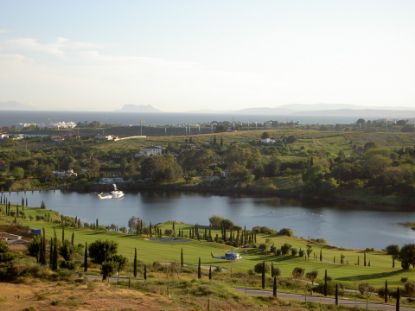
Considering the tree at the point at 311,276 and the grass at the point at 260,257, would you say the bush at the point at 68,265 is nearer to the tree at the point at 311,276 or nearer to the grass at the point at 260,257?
the grass at the point at 260,257

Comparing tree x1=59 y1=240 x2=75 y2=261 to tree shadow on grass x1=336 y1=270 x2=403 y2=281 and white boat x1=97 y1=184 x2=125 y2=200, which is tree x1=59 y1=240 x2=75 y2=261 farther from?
white boat x1=97 y1=184 x2=125 y2=200

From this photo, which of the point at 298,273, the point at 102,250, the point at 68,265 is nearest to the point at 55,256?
the point at 68,265

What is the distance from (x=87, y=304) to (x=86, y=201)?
6110cm

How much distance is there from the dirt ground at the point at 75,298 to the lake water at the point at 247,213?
33.8 meters

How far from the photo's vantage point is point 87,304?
22.2 m

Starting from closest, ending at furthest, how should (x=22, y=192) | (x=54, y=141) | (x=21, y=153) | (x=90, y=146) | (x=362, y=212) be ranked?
(x=362, y=212) < (x=22, y=192) < (x=21, y=153) < (x=90, y=146) < (x=54, y=141)

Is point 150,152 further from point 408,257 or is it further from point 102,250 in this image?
point 102,250

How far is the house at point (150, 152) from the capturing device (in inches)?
4565

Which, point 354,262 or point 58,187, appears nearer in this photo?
point 354,262

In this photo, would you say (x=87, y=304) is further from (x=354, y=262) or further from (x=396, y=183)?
(x=396, y=183)

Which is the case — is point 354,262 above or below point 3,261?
below

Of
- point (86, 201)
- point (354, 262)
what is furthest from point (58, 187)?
point (354, 262)

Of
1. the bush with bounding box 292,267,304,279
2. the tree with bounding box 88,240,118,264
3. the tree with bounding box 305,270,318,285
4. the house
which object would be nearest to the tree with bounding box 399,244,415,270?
the bush with bounding box 292,267,304,279

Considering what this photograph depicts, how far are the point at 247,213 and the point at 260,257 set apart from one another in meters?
30.4
